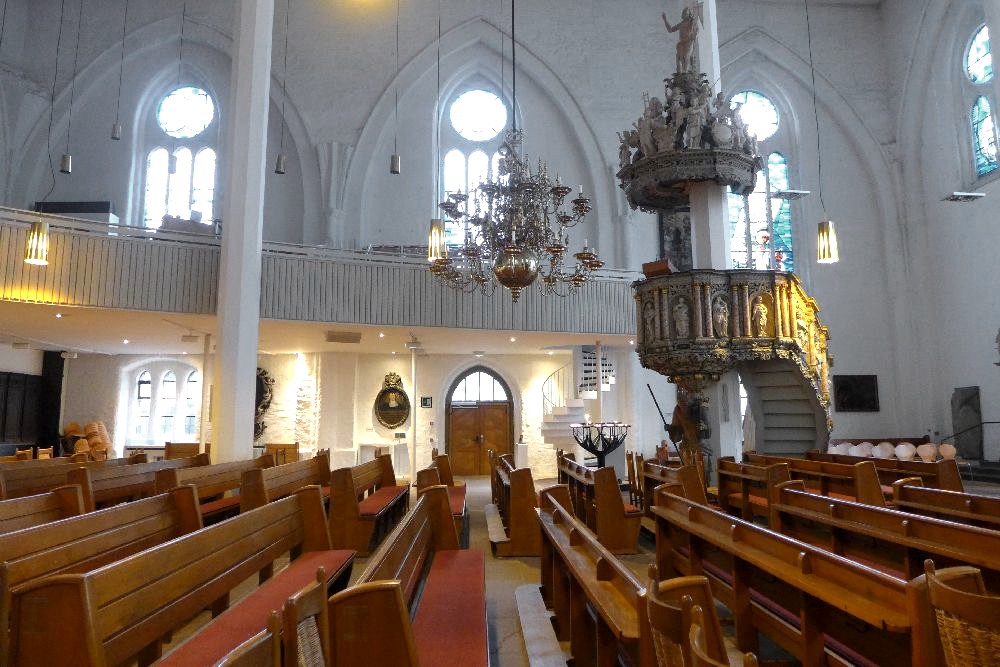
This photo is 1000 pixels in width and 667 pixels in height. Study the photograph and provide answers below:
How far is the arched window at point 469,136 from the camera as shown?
589 inches

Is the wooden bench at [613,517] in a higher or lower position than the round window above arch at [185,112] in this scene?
lower

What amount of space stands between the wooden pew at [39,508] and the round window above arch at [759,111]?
15.6 m

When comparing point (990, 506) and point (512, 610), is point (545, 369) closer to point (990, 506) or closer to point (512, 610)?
point (512, 610)

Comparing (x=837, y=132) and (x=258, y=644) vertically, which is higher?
(x=837, y=132)

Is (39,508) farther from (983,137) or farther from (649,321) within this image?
(983,137)

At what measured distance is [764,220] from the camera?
15.2m

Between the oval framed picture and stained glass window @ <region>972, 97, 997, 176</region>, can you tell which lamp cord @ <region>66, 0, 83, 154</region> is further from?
stained glass window @ <region>972, 97, 997, 176</region>

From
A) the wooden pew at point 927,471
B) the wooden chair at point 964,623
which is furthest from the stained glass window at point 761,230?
the wooden chair at point 964,623

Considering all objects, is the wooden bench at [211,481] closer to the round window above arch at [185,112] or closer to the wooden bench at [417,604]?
the wooden bench at [417,604]

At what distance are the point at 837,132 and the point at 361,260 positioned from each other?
11.7 meters

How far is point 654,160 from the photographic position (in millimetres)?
7883

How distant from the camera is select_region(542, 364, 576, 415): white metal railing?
15.4 metres

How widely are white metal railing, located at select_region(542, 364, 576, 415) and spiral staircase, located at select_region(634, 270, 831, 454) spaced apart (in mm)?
7451

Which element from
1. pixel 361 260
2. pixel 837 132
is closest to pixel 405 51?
pixel 361 260
